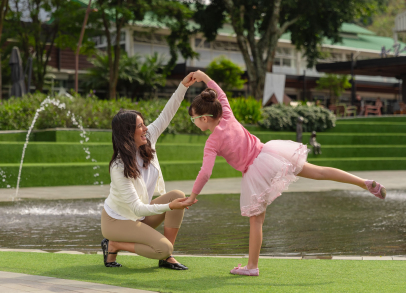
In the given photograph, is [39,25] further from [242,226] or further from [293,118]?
[242,226]

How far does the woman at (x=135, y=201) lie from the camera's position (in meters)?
4.18

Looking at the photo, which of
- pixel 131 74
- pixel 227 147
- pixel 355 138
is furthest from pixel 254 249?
pixel 131 74

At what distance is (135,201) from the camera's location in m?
4.16

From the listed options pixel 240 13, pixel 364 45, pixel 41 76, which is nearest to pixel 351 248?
pixel 240 13

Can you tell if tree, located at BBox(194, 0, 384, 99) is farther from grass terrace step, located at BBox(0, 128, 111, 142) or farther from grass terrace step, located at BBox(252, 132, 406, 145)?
grass terrace step, located at BBox(0, 128, 111, 142)

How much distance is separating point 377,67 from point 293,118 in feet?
29.9

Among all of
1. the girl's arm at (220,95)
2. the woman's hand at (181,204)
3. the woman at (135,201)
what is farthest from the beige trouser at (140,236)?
the girl's arm at (220,95)

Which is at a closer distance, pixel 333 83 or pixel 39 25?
pixel 39 25

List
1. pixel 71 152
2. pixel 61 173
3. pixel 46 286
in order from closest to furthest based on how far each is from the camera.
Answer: pixel 46 286 → pixel 61 173 → pixel 71 152

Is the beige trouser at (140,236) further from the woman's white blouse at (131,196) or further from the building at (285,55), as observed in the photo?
the building at (285,55)

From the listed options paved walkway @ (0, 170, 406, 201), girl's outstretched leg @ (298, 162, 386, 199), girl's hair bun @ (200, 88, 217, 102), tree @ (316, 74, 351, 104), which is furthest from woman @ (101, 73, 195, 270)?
tree @ (316, 74, 351, 104)

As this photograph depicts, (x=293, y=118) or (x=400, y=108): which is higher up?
(x=293, y=118)

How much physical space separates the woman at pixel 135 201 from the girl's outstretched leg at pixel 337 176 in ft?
3.52

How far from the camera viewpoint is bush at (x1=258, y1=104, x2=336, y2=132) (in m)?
20.6
